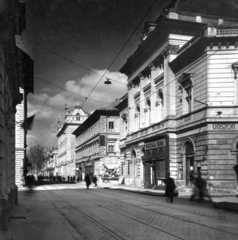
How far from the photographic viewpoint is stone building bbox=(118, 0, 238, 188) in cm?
2512

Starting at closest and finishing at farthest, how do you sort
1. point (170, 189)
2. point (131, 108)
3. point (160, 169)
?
point (170, 189), point (160, 169), point (131, 108)

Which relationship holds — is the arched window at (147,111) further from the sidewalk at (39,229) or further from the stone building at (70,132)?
the stone building at (70,132)

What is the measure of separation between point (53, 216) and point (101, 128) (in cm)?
4783

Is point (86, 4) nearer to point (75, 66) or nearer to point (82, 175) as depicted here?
point (75, 66)

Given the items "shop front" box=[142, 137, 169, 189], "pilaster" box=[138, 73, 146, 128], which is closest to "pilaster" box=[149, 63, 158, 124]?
"shop front" box=[142, 137, 169, 189]

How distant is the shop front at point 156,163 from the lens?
31484 mm

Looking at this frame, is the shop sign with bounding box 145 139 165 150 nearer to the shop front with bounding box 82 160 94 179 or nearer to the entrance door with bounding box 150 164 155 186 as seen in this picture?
the entrance door with bounding box 150 164 155 186

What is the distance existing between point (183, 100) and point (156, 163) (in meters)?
7.18

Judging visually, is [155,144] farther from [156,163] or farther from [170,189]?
[170,189]

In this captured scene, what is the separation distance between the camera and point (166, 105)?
31.2 meters

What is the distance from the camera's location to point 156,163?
3381 cm

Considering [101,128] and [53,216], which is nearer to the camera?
[53,216]

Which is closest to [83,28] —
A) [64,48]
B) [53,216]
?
[64,48]

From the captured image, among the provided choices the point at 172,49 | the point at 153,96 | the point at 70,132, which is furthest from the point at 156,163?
the point at 70,132
